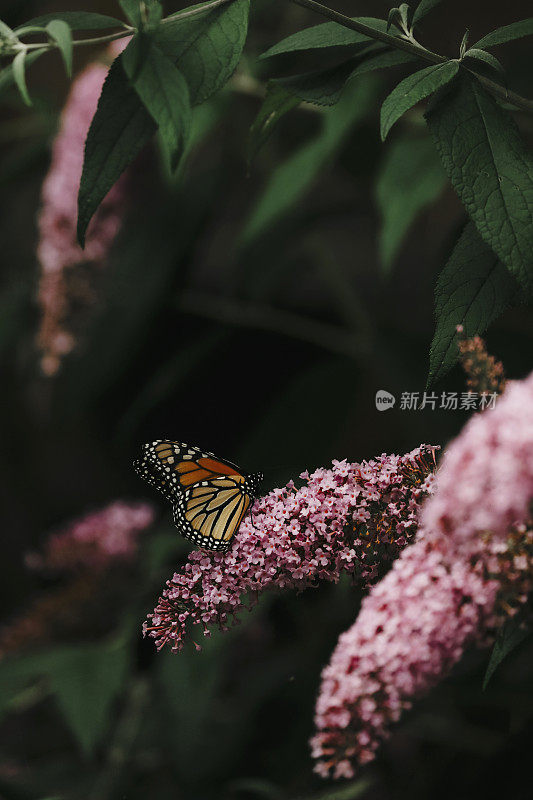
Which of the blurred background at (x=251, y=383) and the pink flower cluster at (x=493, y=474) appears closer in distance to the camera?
the pink flower cluster at (x=493, y=474)

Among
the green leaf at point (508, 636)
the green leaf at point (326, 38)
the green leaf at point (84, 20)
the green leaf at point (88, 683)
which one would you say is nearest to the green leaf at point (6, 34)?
the green leaf at point (84, 20)

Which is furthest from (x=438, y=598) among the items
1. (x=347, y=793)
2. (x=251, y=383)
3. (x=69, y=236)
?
(x=251, y=383)

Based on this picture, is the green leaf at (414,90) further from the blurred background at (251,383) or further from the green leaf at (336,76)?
the blurred background at (251,383)

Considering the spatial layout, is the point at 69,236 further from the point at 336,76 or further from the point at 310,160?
the point at 336,76

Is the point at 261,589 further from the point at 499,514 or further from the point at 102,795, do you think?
the point at 102,795

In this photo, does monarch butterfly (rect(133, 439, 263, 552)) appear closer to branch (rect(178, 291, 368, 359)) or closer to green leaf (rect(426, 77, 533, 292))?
green leaf (rect(426, 77, 533, 292))
